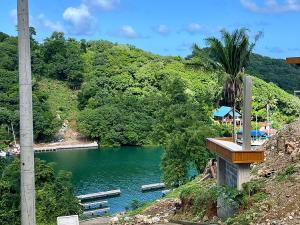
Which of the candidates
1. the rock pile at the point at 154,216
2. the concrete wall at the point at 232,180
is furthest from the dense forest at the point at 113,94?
the concrete wall at the point at 232,180

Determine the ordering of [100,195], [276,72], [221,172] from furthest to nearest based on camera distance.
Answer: [276,72] < [100,195] < [221,172]

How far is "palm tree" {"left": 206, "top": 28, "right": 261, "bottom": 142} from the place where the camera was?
45.0 feet

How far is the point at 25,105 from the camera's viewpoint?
168 inches

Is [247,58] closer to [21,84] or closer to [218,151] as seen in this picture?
[218,151]

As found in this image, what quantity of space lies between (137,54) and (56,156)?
3059 cm

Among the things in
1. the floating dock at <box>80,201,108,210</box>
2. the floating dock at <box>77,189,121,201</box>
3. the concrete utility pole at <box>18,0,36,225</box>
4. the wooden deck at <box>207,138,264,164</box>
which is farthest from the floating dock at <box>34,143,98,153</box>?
the concrete utility pole at <box>18,0,36,225</box>

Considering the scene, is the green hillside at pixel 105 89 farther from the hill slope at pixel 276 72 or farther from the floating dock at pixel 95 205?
the floating dock at pixel 95 205

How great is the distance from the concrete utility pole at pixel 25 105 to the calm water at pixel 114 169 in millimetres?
23637

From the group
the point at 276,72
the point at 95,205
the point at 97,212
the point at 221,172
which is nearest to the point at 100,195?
the point at 95,205

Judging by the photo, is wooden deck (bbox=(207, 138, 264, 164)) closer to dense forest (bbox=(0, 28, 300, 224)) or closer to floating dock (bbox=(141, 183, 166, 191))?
dense forest (bbox=(0, 28, 300, 224))

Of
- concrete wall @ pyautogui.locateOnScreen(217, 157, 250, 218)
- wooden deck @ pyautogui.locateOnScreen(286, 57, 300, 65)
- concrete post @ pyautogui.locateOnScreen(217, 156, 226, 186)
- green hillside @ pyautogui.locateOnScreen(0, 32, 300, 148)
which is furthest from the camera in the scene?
green hillside @ pyautogui.locateOnScreen(0, 32, 300, 148)

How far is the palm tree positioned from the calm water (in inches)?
608

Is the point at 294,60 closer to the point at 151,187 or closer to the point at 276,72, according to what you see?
the point at 151,187

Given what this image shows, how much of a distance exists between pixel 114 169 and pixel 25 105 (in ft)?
123
